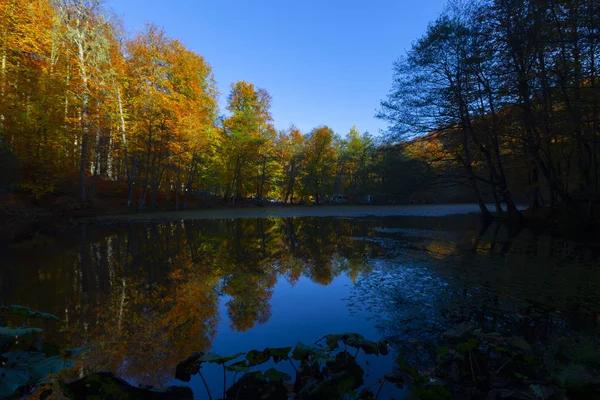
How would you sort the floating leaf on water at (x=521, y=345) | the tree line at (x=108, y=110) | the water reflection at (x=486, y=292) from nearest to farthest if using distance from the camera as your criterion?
the floating leaf on water at (x=521, y=345) < the water reflection at (x=486, y=292) < the tree line at (x=108, y=110)

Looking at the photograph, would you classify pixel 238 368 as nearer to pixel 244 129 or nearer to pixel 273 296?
pixel 273 296

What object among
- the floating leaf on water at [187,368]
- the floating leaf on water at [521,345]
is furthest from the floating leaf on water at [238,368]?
the floating leaf on water at [521,345]

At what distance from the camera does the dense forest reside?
10.8 metres

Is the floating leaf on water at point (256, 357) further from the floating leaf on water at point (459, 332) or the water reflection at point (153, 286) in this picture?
the floating leaf on water at point (459, 332)

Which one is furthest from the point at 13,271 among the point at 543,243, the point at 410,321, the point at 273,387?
the point at 543,243

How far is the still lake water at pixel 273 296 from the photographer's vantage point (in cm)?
345

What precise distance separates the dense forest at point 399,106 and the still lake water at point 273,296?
6.24 metres

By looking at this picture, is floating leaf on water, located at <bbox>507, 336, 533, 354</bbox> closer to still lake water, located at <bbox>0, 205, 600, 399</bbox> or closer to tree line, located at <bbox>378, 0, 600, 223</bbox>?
still lake water, located at <bbox>0, 205, 600, 399</bbox>

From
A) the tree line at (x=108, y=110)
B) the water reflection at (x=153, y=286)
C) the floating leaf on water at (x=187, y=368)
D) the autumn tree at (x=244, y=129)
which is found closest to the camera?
the floating leaf on water at (x=187, y=368)

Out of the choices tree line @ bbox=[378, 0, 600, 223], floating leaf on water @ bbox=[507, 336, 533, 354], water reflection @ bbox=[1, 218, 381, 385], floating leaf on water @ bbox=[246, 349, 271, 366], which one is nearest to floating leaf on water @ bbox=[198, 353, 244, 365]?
floating leaf on water @ bbox=[246, 349, 271, 366]

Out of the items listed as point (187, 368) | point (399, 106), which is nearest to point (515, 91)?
point (399, 106)

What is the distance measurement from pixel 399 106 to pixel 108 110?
20.8 meters

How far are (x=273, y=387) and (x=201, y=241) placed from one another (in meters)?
9.47

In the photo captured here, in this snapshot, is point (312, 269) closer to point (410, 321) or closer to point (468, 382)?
point (410, 321)
